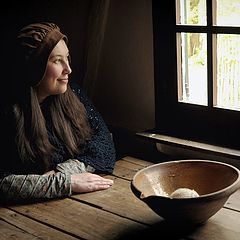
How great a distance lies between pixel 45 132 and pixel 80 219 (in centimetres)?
36

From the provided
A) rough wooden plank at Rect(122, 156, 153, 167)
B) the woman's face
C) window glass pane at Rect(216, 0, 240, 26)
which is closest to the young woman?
the woman's face

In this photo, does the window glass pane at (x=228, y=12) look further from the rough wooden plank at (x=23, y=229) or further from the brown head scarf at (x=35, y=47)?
the rough wooden plank at (x=23, y=229)

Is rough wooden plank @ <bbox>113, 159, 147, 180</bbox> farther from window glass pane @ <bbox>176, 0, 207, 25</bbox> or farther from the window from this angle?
window glass pane @ <bbox>176, 0, 207, 25</bbox>

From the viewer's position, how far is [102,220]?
1.51 metres

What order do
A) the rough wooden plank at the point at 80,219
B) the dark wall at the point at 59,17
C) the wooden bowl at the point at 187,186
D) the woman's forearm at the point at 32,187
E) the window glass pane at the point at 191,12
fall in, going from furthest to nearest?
the dark wall at the point at 59,17 → the window glass pane at the point at 191,12 → the woman's forearm at the point at 32,187 → the rough wooden plank at the point at 80,219 → the wooden bowl at the point at 187,186

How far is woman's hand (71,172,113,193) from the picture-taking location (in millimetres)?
1701

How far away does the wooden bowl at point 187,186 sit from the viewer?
1313 millimetres

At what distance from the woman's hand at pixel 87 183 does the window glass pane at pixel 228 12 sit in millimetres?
619

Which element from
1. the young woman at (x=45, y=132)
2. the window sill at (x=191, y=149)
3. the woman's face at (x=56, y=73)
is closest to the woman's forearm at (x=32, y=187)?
the young woman at (x=45, y=132)

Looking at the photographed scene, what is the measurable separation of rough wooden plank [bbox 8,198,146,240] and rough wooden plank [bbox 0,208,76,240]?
0.07 ft

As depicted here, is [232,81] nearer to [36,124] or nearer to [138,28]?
[138,28]

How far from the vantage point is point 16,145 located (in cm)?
174

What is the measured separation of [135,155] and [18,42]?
63cm

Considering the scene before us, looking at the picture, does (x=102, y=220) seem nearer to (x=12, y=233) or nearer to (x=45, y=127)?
(x=12, y=233)
